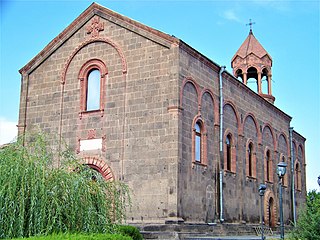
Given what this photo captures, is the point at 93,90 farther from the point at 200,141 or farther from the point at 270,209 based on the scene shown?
the point at 270,209

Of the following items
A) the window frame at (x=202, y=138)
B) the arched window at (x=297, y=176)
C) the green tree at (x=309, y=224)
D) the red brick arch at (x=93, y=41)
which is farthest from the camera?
the arched window at (x=297, y=176)

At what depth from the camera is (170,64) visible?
73.4 feet

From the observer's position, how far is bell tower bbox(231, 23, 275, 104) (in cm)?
3769

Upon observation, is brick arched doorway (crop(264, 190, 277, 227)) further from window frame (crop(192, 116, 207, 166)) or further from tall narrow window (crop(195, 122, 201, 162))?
tall narrow window (crop(195, 122, 201, 162))

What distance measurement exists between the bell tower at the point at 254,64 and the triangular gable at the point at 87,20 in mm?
15699

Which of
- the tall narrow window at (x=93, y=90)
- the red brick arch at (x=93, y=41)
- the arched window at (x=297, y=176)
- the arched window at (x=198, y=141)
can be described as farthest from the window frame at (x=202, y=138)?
the arched window at (x=297, y=176)

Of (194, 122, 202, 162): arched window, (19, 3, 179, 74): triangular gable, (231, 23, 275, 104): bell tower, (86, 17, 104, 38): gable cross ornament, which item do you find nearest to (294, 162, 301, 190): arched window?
(231, 23, 275, 104): bell tower

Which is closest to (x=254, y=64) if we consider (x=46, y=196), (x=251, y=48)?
(x=251, y=48)

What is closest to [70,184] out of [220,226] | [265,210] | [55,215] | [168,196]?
[55,215]

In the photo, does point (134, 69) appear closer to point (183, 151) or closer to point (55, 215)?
point (183, 151)

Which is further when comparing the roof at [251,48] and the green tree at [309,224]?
the roof at [251,48]

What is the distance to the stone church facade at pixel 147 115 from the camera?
71.0 feet

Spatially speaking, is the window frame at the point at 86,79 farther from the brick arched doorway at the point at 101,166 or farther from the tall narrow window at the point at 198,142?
the tall narrow window at the point at 198,142

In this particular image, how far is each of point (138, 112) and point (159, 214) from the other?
15.9 ft
